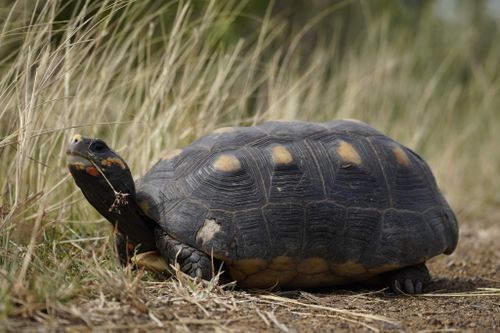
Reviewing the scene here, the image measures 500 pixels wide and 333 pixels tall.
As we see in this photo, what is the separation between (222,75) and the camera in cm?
466

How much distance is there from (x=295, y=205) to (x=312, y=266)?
0.30 meters

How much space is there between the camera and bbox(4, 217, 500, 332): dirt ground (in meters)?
2.52

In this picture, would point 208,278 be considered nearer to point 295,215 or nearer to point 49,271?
point 295,215

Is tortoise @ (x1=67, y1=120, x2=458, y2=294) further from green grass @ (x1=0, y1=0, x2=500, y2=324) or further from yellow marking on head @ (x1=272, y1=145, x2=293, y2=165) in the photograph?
green grass @ (x1=0, y1=0, x2=500, y2=324)

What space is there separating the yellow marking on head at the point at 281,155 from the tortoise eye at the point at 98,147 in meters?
0.80

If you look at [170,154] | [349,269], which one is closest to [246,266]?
[349,269]

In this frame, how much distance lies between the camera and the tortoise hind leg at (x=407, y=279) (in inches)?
144

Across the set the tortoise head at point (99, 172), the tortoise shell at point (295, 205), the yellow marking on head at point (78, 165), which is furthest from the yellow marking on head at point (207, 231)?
the yellow marking on head at point (78, 165)

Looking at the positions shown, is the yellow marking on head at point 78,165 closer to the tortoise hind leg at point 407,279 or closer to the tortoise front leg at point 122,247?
the tortoise front leg at point 122,247

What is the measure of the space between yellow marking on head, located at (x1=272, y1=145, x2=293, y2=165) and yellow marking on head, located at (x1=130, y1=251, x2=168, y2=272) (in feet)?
2.37

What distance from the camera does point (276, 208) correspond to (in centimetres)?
337

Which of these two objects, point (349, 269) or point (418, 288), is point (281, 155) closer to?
point (349, 269)

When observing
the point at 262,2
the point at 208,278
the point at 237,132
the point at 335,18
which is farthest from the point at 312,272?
the point at 335,18

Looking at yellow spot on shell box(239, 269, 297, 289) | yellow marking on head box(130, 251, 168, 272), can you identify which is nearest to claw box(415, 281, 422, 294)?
yellow spot on shell box(239, 269, 297, 289)
